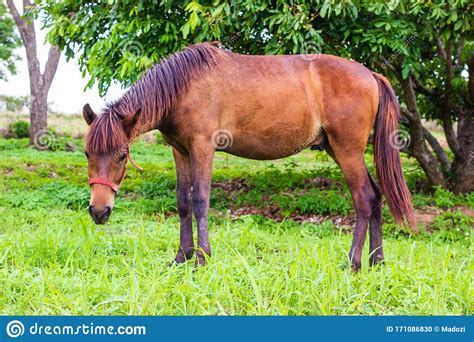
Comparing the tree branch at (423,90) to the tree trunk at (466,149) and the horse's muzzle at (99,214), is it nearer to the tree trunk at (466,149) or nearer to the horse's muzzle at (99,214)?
the tree trunk at (466,149)

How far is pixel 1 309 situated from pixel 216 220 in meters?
4.80

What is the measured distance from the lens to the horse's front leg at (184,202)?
5.12 m

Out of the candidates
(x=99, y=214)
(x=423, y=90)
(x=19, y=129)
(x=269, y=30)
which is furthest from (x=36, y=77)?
(x=99, y=214)

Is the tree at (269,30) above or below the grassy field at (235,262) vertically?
above

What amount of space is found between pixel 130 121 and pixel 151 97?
1.19 ft

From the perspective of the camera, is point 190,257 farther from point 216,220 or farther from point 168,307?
point 216,220

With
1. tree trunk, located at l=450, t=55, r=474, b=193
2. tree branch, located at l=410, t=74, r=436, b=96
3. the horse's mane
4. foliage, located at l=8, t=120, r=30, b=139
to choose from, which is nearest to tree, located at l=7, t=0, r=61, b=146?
foliage, located at l=8, t=120, r=30, b=139

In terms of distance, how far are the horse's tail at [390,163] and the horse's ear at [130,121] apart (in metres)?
2.44

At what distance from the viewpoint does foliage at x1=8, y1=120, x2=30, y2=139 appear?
18453 millimetres

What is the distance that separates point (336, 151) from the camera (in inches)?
210

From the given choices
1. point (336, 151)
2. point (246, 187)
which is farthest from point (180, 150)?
point (246, 187)

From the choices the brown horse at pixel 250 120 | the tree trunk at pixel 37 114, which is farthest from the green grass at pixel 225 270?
the tree trunk at pixel 37 114

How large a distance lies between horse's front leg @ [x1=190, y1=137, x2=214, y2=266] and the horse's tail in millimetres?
1776

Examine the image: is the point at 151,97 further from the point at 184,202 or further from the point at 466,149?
the point at 466,149
